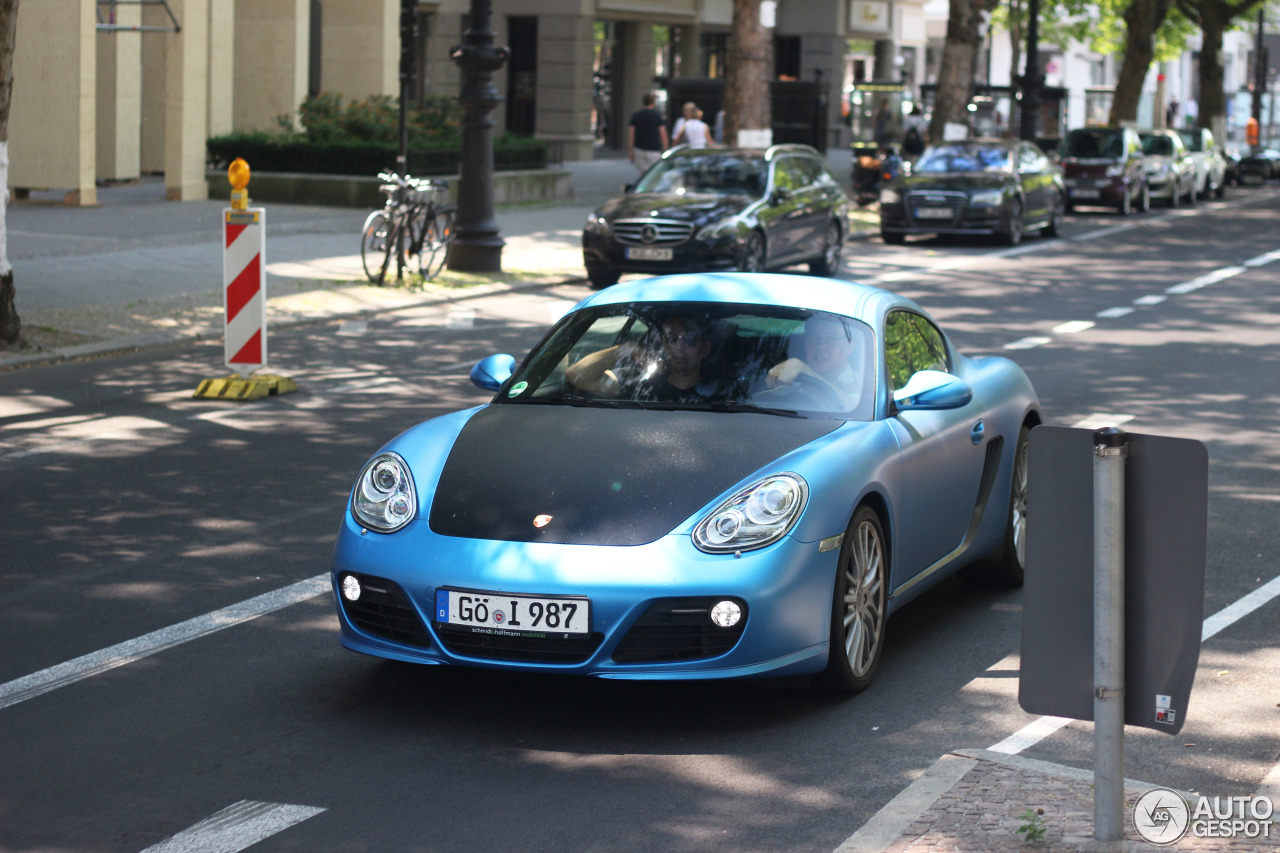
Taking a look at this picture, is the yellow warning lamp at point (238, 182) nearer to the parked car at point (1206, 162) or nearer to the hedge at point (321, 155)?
the hedge at point (321, 155)

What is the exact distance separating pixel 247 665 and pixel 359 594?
774mm

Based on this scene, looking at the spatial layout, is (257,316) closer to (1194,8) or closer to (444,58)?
(444,58)

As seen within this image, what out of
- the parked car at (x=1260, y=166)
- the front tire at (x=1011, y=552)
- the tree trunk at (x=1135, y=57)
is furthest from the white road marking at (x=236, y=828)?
the parked car at (x=1260, y=166)

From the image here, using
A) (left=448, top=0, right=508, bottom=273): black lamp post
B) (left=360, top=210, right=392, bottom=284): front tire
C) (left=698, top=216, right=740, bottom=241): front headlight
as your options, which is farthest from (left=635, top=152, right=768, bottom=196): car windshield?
(left=360, top=210, right=392, bottom=284): front tire

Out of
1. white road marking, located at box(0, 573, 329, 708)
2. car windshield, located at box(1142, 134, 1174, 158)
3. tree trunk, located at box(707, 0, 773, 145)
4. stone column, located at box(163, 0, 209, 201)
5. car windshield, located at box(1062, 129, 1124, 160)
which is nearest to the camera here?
white road marking, located at box(0, 573, 329, 708)

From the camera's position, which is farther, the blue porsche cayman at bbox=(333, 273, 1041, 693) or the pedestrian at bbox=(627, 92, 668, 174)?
the pedestrian at bbox=(627, 92, 668, 174)

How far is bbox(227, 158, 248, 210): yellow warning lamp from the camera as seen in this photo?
12094 millimetres

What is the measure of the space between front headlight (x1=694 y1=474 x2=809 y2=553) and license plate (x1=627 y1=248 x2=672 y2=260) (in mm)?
14062

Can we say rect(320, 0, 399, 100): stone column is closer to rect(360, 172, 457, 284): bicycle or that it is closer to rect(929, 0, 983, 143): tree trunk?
A: rect(929, 0, 983, 143): tree trunk

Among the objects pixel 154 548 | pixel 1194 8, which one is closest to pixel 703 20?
pixel 1194 8

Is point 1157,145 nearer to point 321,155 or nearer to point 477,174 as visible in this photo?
point 321,155

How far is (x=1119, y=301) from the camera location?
19391 millimetres

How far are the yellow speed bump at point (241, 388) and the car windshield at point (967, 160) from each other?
16473 millimetres

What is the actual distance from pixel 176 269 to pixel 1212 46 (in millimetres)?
44185
